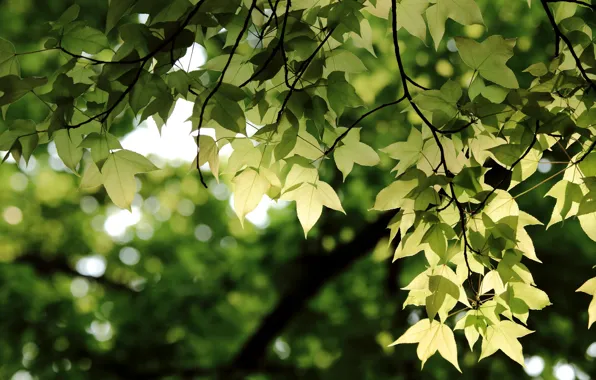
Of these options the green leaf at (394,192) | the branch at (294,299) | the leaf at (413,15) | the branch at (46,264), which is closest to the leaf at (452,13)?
the leaf at (413,15)

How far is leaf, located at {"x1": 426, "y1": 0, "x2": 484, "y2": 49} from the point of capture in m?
1.27

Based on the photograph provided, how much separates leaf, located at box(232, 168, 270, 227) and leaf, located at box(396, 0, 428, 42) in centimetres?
53

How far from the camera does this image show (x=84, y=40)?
A: 4.43 ft

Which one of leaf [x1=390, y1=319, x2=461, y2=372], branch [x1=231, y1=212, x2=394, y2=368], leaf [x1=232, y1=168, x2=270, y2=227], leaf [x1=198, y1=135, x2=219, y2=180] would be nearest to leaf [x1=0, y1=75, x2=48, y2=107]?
leaf [x1=198, y1=135, x2=219, y2=180]

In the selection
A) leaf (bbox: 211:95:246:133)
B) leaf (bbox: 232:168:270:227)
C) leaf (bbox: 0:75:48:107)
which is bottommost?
leaf (bbox: 232:168:270:227)

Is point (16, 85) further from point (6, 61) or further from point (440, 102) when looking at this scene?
point (440, 102)

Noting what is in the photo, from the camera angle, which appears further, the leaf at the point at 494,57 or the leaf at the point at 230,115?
the leaf at the point at 494,57

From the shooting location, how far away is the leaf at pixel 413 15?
141 cm

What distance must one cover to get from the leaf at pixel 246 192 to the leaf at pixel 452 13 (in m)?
0.51

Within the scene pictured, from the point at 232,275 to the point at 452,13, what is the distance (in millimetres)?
5375

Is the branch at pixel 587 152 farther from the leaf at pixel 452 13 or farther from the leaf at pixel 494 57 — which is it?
the leaf at pixel 452 13

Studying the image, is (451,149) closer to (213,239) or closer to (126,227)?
(213,239)

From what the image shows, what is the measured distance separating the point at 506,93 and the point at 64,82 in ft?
3.16

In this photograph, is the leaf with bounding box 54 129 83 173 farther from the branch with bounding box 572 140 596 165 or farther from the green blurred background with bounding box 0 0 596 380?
the green blurred background with bounding box 0 0 596 380
